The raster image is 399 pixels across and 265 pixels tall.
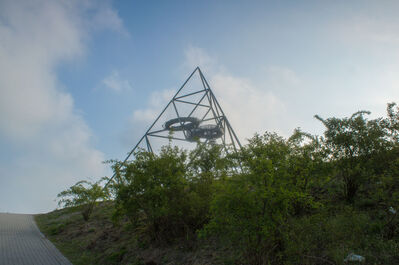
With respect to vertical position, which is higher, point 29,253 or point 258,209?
point 258,209

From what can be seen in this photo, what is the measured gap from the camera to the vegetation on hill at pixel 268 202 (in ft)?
15.4

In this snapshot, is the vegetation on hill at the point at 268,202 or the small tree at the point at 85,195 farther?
the small tree at the point at 85,195

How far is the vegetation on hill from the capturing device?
4.70 m

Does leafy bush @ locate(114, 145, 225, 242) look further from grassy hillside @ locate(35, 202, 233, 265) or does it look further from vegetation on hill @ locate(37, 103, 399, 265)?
grassy hillside @ locate(35, 202, 233, 265)

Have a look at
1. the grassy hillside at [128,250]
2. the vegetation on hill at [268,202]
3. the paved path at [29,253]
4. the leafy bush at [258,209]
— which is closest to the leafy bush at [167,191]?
the vegetation on hill at [268,202]

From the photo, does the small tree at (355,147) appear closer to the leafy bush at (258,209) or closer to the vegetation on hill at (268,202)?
the vegetation on hill at (268,202)

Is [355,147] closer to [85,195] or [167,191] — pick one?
[167,191]

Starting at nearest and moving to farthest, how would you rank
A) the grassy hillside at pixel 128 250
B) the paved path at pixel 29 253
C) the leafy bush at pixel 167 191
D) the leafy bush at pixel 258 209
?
the leafy bush at pixel 258 209 → the grassy hillside at pixel 128 250 → the leafy bush at pixel 167 191 → the paved path at pixel 29 253

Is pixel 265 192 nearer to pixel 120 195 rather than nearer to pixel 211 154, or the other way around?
pixel 211 154

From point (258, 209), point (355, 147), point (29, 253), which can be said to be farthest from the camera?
point (29, 253)

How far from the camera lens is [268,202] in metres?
4.53

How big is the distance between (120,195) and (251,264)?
4884mm

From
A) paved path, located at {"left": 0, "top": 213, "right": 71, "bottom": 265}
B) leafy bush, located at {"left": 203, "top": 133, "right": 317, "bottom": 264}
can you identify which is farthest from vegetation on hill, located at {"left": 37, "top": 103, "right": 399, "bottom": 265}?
paved path, located at {"left": 0, "top": 213, "right": 71, "bottom": 265}

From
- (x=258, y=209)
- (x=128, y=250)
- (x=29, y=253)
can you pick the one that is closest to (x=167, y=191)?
(x=128, y=250)
